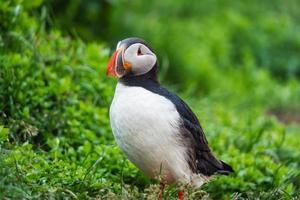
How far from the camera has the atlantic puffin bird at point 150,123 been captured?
482 centimetres

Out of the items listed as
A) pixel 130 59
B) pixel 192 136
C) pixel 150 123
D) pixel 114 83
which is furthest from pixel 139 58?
pixel 114 83

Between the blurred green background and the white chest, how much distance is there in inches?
6.7

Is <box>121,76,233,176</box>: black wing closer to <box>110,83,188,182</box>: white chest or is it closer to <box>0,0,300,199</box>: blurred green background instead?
<box>110,83,188,182</box>: white chest

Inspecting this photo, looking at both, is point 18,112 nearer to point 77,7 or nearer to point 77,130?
point 77,130

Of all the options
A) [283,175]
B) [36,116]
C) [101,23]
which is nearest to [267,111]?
[101,23]

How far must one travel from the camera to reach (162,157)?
4.89 meters

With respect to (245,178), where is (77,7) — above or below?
above

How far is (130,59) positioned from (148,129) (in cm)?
46

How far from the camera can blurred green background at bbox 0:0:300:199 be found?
530cm

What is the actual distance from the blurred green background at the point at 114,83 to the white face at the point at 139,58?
694 mm

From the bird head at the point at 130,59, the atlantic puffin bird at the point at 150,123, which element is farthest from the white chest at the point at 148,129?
the bird head at the point at 130,59

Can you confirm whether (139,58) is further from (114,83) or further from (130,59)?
(114,83)

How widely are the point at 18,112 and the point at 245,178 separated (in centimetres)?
166

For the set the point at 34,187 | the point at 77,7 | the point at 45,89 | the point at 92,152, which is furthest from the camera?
the point at 77,7
